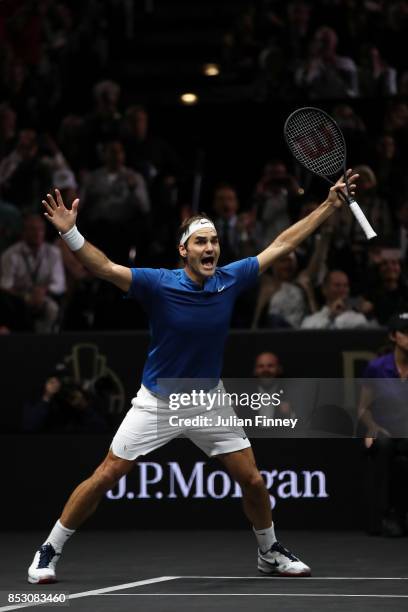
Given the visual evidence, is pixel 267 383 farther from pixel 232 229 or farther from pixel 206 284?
pixel 206 284

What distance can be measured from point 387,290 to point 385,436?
1949mm

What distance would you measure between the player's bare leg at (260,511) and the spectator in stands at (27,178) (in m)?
8.24

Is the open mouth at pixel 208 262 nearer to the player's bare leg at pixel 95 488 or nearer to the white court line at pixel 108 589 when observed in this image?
the player's bare leg at pixel 95 488

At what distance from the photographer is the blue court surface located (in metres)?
7.63

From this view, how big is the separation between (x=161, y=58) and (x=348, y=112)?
5596 millimetres

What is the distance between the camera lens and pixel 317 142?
8.66 m

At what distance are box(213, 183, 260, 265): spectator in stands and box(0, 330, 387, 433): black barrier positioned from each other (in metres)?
1.73

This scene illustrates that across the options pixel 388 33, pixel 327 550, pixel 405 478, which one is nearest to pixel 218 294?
pixel 327 550

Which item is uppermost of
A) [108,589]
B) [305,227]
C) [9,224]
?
[9,224]

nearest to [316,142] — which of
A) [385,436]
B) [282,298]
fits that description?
[385,436]

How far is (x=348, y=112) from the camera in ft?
51.4

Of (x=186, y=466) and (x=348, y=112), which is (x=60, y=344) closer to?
(x=186, y=466)

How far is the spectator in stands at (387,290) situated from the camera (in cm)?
1295

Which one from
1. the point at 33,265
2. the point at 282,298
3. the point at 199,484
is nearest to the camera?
the point at 199,484
